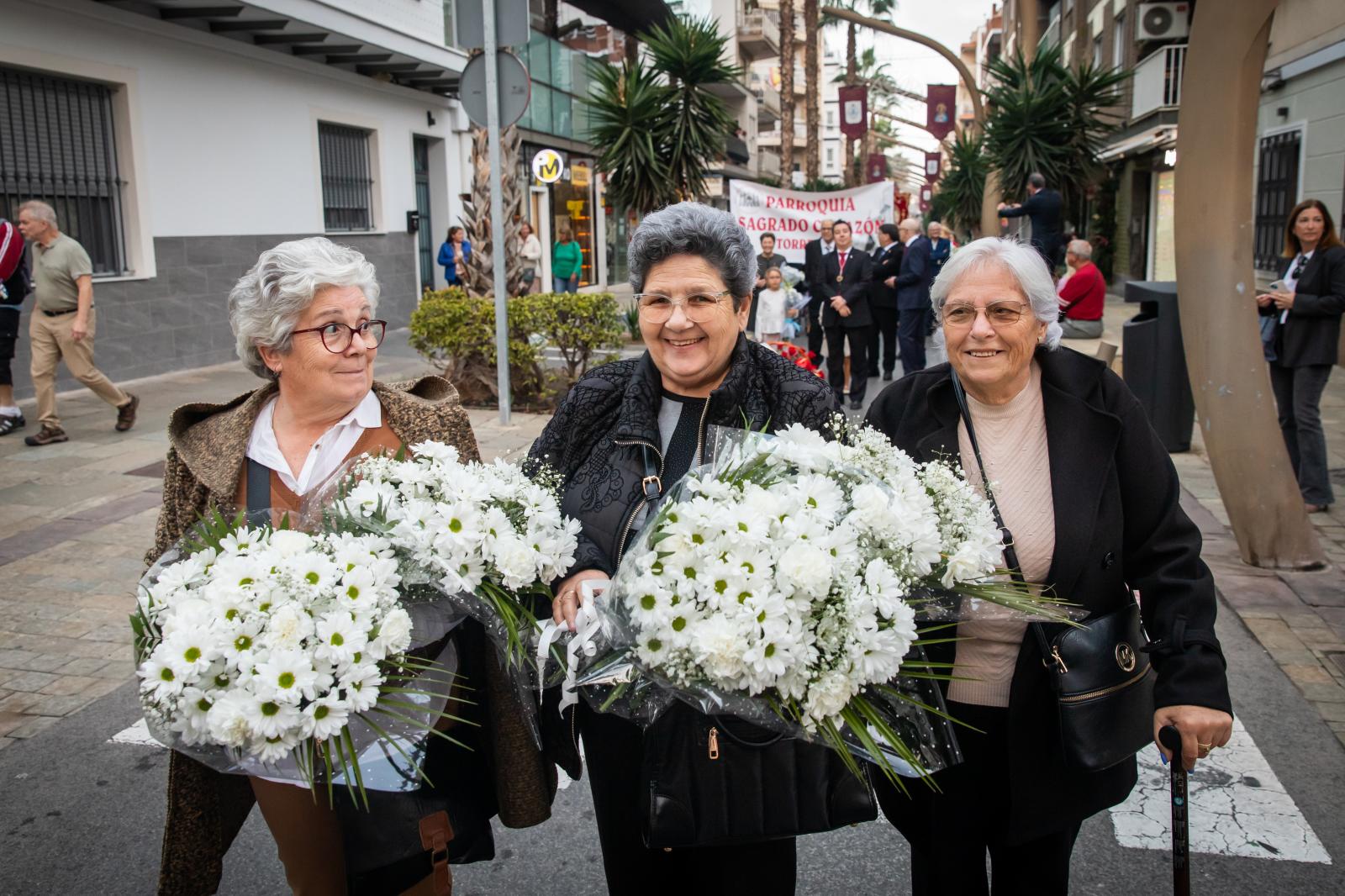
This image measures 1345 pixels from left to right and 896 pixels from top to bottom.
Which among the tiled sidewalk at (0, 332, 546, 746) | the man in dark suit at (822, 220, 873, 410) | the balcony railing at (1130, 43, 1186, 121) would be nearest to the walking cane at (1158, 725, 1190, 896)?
the tiled sidewalk at (0, 332, 546, 746)

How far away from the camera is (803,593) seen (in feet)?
5.82

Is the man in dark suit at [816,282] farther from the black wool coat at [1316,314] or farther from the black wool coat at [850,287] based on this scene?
the black wool coat at [1316,314]

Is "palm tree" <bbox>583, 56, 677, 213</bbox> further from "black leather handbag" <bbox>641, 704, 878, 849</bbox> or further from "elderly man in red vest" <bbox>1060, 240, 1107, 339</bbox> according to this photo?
"black leather handbag" <bbox>641, 704, 878, 849</bbox>

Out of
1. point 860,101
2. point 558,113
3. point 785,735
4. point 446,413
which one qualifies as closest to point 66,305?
point 446,413

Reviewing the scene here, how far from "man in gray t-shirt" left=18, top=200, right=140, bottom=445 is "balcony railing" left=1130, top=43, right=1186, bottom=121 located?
21.7 m

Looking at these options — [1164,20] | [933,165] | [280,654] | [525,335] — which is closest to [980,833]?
[280,654]

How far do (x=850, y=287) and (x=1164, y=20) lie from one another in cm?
1872

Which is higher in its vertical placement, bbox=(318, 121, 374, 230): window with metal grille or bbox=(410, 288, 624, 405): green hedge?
bbox=(318, 121, 374, 230): window with metal grille

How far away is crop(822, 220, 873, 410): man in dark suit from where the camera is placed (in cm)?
1125

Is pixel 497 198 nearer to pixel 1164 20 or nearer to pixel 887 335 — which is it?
pixel 887 335

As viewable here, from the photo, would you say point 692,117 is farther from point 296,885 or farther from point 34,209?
point 296,885

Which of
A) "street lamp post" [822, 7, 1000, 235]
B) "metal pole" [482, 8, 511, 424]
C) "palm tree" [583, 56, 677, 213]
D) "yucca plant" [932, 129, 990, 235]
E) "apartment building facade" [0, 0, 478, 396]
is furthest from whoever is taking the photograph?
"yucca plant" [932, 129, 990, 235]

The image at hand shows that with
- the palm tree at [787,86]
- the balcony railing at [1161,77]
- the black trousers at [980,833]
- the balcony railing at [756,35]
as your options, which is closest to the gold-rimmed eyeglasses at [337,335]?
the black trousers at [980,833]

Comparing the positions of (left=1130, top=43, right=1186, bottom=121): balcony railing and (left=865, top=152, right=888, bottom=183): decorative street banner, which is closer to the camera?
(left=1130, top=43, right=1186, bottom=121): balcony railing
